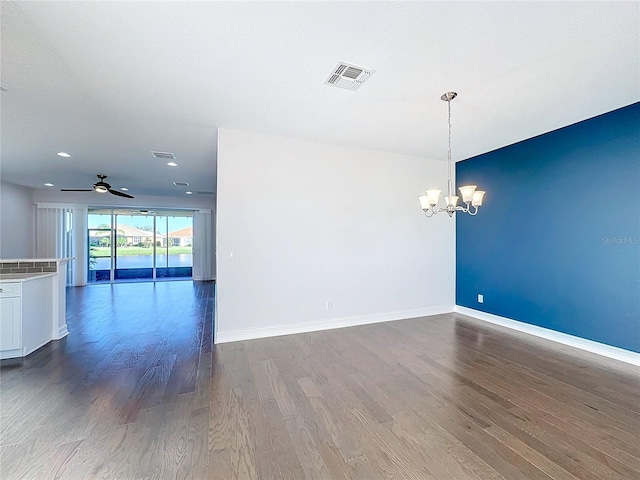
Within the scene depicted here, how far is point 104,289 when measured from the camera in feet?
25.3

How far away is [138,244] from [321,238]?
823 centimetres

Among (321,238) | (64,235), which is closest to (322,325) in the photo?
(321,238)

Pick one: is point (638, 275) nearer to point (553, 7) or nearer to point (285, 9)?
point (553, 7)

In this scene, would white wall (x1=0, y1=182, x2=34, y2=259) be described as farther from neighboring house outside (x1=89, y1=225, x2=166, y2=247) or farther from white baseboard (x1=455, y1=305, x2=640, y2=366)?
white baseboard (x1=455, y1=305, x2=640, y2=366)

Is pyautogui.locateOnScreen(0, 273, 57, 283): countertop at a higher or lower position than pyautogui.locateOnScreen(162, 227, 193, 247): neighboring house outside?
lower

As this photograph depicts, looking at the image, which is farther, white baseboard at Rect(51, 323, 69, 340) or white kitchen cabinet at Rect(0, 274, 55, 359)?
white baseboard at Rect(51, 323, 69, 340)

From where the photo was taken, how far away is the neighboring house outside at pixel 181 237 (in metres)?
9.70

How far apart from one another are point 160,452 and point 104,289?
25.6ft

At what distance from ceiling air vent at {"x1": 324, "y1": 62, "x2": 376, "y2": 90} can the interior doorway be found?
8.45 metres

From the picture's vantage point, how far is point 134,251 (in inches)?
375

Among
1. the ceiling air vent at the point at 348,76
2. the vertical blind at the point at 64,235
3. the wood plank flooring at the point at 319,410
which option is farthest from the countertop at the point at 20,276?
the vertical blind at the point at 64,235

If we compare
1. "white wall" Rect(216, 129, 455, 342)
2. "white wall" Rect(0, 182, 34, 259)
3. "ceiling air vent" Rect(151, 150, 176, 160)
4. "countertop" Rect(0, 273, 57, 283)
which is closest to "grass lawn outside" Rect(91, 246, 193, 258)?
"white wall" Rect(0, 182, 34, 259)

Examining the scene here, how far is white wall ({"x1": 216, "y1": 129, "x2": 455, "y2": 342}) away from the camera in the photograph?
376 centimetres

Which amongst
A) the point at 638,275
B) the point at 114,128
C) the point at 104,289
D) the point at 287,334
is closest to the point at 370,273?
the point at 287,334
